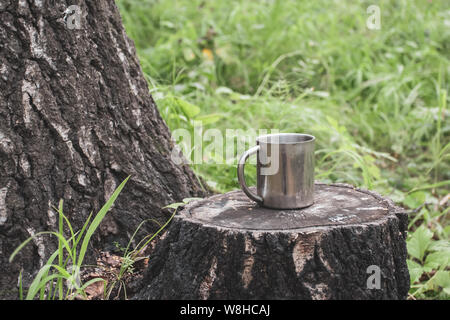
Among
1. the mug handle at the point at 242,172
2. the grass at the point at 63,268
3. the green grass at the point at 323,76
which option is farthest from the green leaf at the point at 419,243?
the grass at the point at 63,268

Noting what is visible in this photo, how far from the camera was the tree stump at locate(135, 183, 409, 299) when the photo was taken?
1335 millimetres

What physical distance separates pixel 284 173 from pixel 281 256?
0.87ft

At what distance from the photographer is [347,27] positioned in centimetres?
450

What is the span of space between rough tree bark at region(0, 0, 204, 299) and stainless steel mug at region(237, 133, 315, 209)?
445 mm

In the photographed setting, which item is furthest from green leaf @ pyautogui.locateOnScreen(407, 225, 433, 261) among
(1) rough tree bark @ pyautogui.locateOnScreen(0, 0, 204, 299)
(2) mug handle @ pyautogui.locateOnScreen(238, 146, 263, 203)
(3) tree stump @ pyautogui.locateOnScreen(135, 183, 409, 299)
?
(1) rough tree bark @ pyautogui.locateOnScreen(0, 0, 204, 299)

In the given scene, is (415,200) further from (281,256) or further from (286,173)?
(281,256)

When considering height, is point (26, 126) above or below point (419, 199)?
above

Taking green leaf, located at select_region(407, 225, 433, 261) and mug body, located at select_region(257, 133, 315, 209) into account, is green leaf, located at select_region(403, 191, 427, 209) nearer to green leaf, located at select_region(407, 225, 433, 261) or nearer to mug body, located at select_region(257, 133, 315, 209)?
green leaf, located at select_region(407, 225, 433, 261)

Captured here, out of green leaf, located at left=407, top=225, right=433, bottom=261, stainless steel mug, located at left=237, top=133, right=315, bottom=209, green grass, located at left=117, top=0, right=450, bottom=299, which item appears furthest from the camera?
green grass, located at left=117, top=0, right=450, bottom=299

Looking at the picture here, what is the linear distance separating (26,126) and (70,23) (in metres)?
0.35

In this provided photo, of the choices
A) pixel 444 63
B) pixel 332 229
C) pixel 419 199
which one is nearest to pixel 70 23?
pixel 332 229

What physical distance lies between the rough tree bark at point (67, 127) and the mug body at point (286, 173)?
0.46 meters

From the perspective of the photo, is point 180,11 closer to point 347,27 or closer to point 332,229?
point 347,27

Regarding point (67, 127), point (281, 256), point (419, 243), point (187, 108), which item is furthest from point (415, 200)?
point (67, 127)
